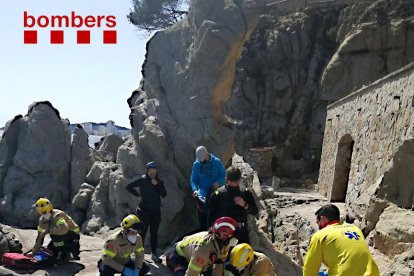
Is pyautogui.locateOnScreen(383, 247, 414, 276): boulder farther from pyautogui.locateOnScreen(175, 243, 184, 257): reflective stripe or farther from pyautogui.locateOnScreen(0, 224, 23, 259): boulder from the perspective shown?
pyautogui.locateOnScreen(0, 224, 23, 259): boulder

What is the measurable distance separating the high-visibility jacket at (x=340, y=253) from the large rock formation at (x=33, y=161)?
380 inches

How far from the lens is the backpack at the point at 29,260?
6.64 metres

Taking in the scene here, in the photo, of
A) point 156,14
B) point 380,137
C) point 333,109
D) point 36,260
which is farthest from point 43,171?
point 156,14

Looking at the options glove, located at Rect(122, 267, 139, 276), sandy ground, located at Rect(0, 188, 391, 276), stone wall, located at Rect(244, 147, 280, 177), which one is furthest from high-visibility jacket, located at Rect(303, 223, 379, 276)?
stone wall, located at Rect(244, 147, 280, 177)

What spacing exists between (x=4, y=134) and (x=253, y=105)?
817 inches

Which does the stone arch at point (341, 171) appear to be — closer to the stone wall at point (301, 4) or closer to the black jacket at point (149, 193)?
the black jacket at point (149, 193)

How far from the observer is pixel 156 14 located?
33.8 metres

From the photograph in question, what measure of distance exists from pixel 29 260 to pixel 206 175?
311cm

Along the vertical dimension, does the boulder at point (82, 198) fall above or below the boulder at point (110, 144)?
below

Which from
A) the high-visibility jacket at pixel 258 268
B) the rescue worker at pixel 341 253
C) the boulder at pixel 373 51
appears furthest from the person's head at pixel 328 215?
the boulder at pixel 373 51

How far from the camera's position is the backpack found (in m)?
6.64

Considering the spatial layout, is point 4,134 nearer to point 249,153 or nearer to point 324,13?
point 249,153

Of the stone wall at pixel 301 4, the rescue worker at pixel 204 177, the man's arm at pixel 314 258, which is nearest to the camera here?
the man's arm at pixel 314 258

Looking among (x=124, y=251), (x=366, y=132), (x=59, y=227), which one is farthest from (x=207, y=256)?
(x=366, y=132)
